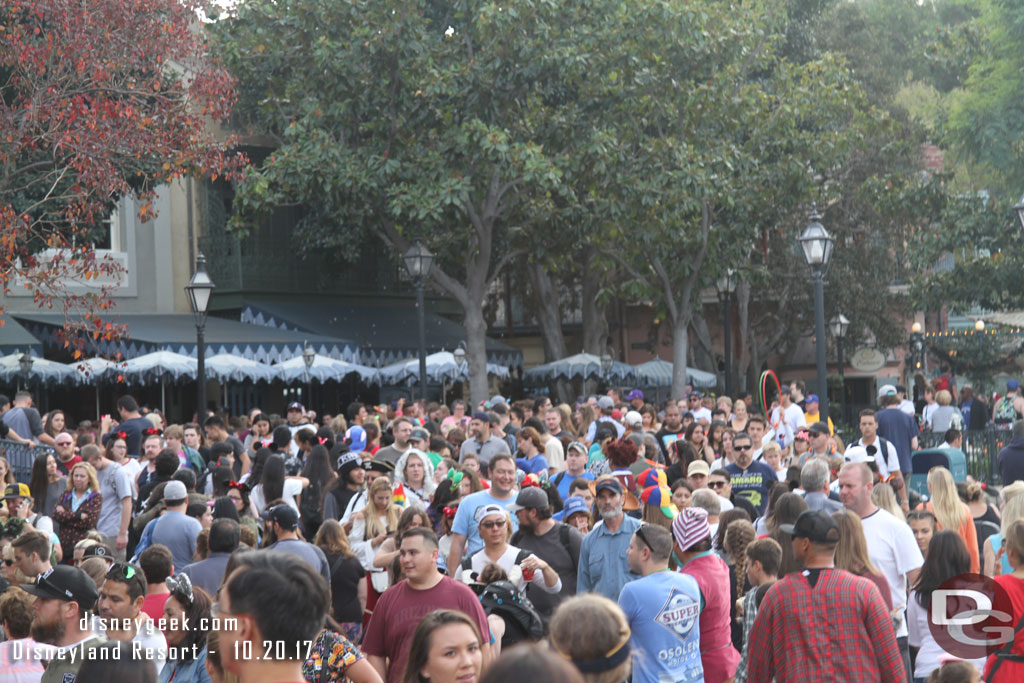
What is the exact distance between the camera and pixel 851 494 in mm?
7652

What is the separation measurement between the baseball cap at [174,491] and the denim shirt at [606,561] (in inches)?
125

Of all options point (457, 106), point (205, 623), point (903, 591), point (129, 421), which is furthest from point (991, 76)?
point (205, 623)

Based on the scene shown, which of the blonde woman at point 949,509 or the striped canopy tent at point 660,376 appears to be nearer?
the blonde woman at point 949,509

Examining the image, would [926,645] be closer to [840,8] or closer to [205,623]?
[205,623]

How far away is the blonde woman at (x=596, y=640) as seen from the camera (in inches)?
164

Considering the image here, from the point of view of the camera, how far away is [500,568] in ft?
22.0

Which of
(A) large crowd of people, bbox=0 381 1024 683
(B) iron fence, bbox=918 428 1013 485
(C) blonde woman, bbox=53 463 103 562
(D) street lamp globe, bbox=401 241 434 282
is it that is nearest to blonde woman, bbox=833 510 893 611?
(A) large crowd of people, bbox=0 381 1024 683

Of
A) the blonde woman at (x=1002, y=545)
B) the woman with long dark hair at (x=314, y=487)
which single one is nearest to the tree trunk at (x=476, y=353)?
the woman with long dark hair at (x=314, y=487)

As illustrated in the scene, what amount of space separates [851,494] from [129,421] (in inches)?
408

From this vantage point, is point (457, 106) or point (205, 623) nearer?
point (205, 623)

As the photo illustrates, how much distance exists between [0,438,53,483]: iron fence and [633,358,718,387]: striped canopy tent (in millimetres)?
21069

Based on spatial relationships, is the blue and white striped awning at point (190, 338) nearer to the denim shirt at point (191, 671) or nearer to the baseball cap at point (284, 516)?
the baseball cap at point (284, 516)

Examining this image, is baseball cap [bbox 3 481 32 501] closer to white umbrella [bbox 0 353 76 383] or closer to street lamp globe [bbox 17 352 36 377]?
street lamp globe [bbox 17 352 36 377]

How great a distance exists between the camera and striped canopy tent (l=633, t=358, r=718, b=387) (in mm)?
34656
